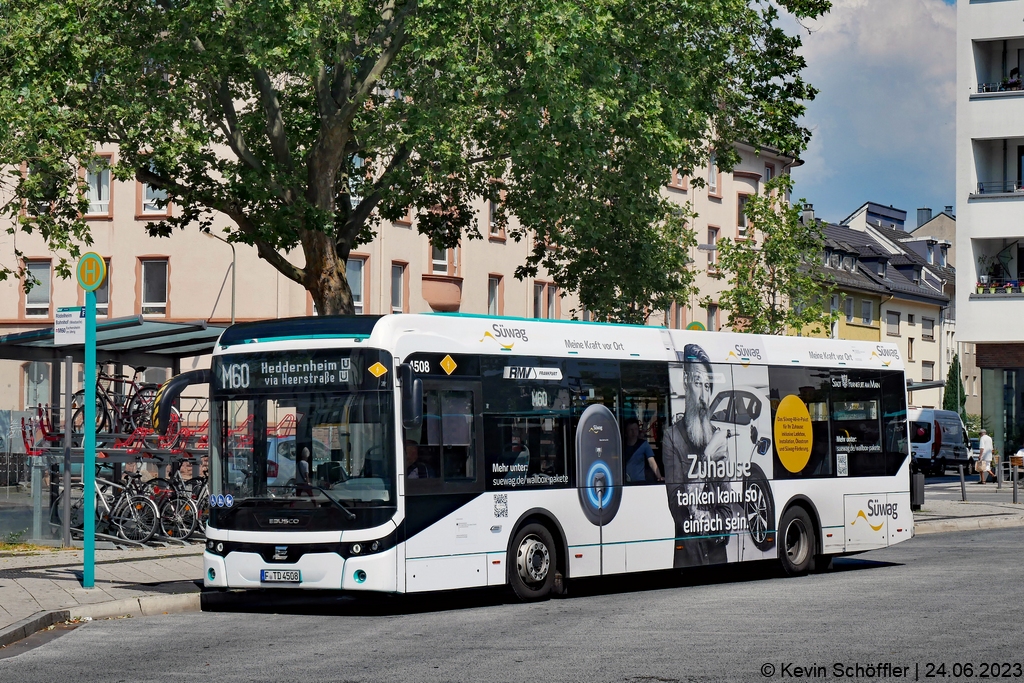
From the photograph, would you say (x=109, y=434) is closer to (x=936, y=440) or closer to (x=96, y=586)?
(x=96, y=586)

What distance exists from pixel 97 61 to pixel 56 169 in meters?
2.44

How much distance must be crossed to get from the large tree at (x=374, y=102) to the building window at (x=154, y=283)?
2555 cm

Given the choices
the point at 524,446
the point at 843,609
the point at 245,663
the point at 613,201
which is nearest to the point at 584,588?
the point at 524,446

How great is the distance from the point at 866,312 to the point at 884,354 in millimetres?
62659

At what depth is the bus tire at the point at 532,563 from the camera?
14562 mm

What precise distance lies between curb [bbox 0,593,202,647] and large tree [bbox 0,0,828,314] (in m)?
6.06

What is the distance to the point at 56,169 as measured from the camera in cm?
1850

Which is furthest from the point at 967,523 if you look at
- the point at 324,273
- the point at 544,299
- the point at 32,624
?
the point at 544,299

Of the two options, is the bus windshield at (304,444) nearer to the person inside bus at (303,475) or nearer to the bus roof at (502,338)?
the person inside bus at (303,475)

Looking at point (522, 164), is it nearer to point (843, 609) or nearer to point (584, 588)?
point (584, 588)

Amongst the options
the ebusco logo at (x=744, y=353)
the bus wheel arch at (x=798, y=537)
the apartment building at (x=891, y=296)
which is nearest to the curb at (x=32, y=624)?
the ebusco logo at (x=744, y=353)

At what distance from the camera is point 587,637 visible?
11.7 meters

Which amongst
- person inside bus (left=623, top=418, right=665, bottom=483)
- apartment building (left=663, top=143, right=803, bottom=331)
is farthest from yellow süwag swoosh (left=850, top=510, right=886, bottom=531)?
apartment building (left=663, top=143, right=803, bottom=331)

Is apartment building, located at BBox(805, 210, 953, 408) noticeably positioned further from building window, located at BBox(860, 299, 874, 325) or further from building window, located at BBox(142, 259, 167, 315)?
building window, located at BBox(142, 259, 167, 315)
